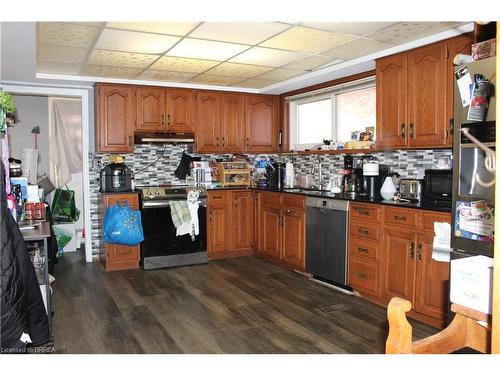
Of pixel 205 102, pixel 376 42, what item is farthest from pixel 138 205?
pixel 376 42

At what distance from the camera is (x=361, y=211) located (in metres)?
3.87

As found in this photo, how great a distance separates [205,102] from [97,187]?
5.84 ft

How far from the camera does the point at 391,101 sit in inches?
157

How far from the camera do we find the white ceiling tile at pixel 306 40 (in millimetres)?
3406

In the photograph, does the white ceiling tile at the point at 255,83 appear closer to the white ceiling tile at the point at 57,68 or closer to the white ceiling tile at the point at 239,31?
the white ceiling tile at the point at 239,31

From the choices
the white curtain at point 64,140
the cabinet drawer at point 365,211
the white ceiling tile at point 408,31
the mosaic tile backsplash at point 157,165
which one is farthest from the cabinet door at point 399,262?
the white curtain at point 64,140

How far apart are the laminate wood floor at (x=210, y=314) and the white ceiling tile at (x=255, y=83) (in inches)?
92.4

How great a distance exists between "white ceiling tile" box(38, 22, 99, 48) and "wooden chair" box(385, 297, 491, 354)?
311 cm

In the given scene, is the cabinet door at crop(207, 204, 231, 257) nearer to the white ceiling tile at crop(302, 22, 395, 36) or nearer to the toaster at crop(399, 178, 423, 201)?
the toaster at crop(399, 178, 423, 201)

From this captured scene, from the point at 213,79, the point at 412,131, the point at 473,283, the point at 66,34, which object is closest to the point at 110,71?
the point at 213,79

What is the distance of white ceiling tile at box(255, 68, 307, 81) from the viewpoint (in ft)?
15.9

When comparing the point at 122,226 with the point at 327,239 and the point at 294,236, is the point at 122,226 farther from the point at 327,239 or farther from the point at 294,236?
the point at 327,239
